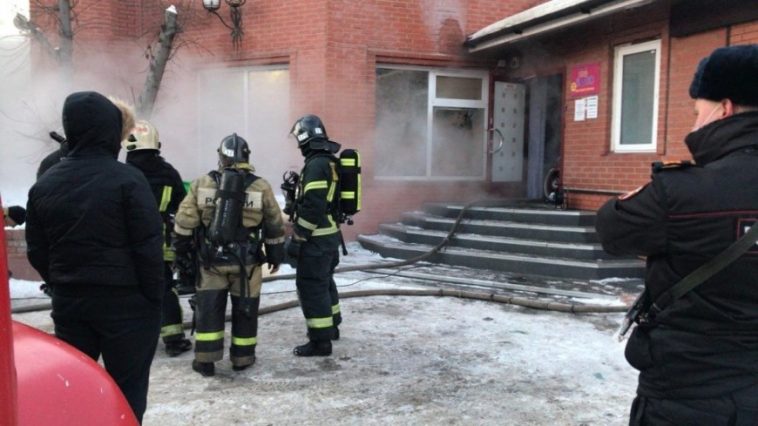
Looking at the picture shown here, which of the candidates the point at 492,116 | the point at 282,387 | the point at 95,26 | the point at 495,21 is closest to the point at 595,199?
the point at 492,116

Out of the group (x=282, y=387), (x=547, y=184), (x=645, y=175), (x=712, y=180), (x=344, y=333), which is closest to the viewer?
(x=712, y=180)

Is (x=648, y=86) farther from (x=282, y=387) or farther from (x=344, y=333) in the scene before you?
(x=282, y=387)

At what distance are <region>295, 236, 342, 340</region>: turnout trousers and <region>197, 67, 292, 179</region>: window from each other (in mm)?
5518

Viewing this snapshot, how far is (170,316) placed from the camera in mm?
4969

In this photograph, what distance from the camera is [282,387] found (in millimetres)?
4297

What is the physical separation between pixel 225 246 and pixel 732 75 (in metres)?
3.47

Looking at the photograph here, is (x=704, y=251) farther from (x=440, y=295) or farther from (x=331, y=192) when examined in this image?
(x=440, y=295)

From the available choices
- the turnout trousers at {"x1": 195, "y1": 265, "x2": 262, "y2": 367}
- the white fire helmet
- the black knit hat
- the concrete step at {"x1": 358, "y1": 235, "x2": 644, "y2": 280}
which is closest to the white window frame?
the concrete step at {"x1": 358, "y1": 235, "x2": 644, "y2": 280}

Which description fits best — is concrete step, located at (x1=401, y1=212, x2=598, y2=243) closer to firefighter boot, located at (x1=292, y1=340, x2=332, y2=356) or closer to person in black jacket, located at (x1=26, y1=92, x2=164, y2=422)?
firefighter boot, located at (x1=292, y1=340, x2=332, y2=356)

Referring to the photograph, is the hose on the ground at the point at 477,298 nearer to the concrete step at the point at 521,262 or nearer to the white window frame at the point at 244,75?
the concrete step at the point at 521,262

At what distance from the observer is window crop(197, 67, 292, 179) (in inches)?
418

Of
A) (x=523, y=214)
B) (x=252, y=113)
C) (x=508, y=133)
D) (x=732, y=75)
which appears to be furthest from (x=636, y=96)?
(x=732, y=75)

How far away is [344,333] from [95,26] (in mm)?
8029

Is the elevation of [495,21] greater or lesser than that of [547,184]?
greater
